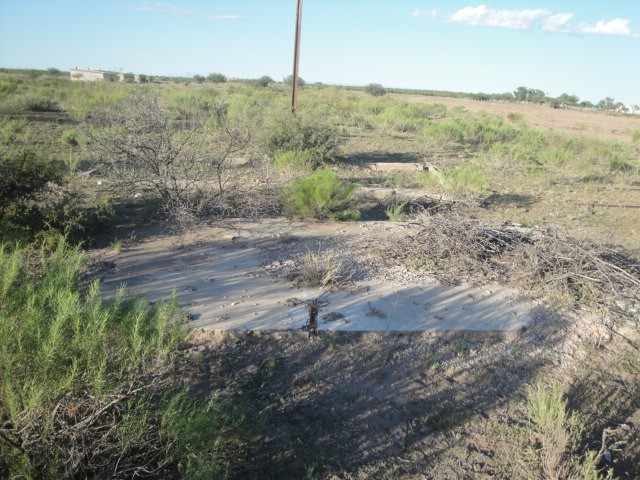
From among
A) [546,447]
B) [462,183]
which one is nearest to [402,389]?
[546,447]

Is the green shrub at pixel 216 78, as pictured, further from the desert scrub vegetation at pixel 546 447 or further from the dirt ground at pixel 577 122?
the desert scrub vegetation at pixel 546 447

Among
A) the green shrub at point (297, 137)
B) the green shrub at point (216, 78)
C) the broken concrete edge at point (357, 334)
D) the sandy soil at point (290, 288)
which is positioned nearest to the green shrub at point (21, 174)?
the sandy soil at point (290, 288)

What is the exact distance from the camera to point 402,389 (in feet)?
15.1

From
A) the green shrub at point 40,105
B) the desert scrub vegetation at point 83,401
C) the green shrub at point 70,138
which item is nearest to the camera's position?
the desert scrub vegetation at point 83,401

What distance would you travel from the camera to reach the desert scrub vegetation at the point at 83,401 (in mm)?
2586

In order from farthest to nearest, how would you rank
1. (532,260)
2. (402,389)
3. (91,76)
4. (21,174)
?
(91,76) < (21,174) < (532,260) < (402,389)

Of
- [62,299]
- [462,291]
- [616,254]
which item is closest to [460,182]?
[616,254]

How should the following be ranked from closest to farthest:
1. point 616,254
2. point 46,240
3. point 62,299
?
1. point 62,299
2. point 46,240
3. point 616,254

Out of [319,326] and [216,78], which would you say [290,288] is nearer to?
[319,326]

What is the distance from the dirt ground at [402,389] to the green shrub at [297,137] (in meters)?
9.27

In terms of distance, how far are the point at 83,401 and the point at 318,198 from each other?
21.2ft

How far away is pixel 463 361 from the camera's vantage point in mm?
5066

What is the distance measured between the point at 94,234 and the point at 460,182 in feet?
27.0

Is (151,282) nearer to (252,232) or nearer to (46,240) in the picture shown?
(46,240)
